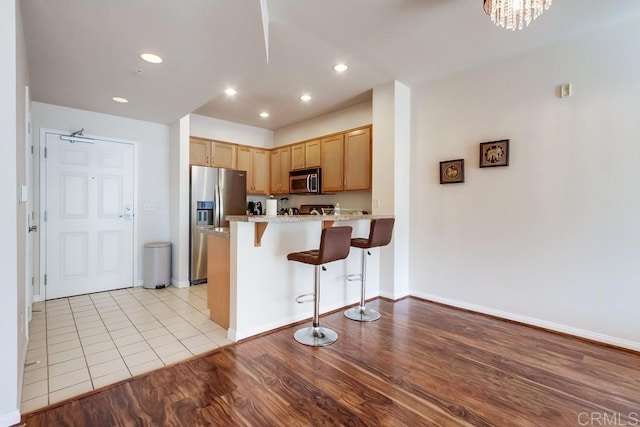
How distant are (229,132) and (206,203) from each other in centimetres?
155

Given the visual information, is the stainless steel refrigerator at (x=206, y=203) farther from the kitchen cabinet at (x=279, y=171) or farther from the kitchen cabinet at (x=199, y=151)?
the kitchen cabinet at (x=279, y=171)

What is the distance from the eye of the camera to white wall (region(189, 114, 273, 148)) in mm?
4996

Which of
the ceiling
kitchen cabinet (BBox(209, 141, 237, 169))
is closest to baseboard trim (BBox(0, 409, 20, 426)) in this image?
the ceiling

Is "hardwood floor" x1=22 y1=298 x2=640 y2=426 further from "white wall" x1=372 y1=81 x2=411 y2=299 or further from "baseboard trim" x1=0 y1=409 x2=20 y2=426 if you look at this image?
"white wall" x1=372 y1=81 x2=411 y2=299

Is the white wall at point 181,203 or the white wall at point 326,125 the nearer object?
the white wall at point 181,203

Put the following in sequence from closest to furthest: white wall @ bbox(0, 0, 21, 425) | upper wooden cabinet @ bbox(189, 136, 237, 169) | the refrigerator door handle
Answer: white wall @ bbox(0, 0, 21, 425) → the refrigerator door handle → upper wooden cabinet @ bbox(189, 136, 237, 169)

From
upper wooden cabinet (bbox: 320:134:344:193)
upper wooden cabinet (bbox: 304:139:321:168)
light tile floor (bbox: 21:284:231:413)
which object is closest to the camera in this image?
light tile floor (bbox: 21:284:231:413)

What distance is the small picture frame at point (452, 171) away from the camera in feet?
11.2

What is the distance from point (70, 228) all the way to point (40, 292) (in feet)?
2.62

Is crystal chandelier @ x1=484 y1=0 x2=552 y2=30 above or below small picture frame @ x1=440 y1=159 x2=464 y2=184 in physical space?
above

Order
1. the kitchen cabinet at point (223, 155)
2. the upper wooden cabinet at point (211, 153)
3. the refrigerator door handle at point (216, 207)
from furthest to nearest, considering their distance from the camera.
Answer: the kitchen cabinet at point (223, 155), the upper wooden cabinet at point (211, 153), the refrigerator door handle at point (216, 207)

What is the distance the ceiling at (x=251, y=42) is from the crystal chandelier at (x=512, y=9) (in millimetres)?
367

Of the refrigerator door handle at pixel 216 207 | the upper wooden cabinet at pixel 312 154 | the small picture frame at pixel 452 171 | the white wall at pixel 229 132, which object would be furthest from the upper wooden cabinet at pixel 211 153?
the small picture frame at pixel 452 171

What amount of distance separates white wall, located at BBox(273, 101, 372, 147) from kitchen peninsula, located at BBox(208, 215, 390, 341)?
1.87m
